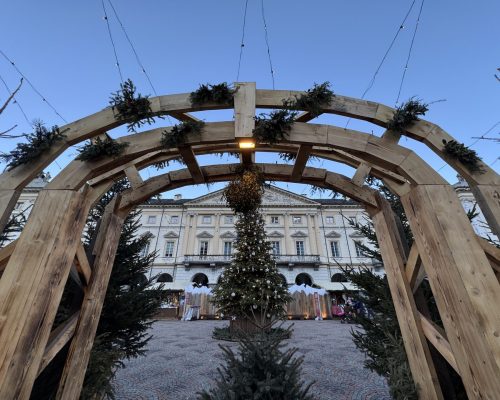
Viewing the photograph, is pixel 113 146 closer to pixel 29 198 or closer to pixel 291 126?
pixel 291 126

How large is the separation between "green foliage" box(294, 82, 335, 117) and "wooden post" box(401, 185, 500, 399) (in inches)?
41.6

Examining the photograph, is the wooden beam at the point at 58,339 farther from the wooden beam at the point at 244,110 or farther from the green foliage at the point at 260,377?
the wooden beam at the point at 244,110

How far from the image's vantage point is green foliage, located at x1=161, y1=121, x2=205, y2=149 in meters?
2.07

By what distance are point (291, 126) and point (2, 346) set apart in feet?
7.95

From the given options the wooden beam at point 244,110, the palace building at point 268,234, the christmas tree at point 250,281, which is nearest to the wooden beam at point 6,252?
the wooden beam at point 244,110

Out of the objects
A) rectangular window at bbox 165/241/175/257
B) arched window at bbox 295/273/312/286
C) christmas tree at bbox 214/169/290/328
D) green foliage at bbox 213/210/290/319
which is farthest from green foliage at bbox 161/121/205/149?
rectangular window at bbox 165/241/175/257

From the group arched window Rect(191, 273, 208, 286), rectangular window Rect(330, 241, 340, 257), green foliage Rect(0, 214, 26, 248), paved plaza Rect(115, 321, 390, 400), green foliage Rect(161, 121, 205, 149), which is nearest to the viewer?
green foliage Rect(161, 121, 205, 149)

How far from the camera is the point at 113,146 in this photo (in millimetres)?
2049

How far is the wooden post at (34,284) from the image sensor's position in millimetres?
1392

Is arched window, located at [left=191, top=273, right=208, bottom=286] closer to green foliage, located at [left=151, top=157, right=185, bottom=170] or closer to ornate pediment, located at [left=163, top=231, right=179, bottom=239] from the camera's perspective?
ornate pediment, located at [left=163, top=231, right=179, bottom=239]

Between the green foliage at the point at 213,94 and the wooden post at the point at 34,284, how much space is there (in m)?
1.24

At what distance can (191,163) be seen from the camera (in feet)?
8.16

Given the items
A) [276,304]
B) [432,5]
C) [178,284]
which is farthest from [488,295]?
[178,284]

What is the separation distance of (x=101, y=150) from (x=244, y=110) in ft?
4.10
